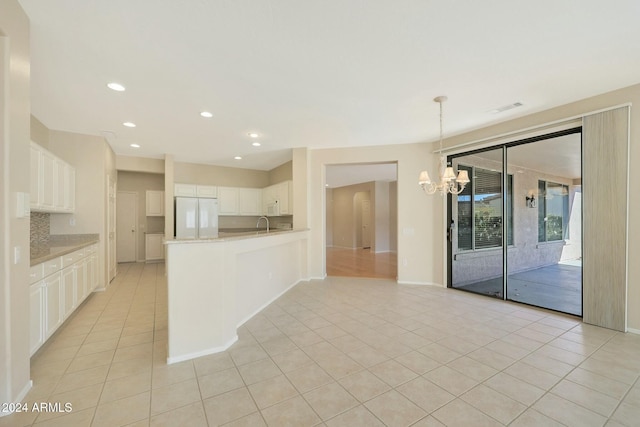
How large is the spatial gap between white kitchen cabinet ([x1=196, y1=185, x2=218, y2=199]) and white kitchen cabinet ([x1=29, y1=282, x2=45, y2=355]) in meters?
4.28

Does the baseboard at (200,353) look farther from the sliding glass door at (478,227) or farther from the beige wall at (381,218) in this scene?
the beige wall at (381,218)

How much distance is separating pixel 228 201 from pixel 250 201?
23.0 inches

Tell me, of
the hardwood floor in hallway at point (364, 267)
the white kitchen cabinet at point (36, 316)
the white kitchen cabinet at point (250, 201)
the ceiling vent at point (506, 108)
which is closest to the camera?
the white kitchen cabinet at point (36, 316)

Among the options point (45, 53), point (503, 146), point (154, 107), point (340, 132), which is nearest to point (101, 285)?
point (154, 107)

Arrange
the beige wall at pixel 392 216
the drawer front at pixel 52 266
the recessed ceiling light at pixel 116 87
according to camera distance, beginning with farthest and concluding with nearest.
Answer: the beige wall at pixel 392 216, the recessed ceiling light at pixel 116 87, the drawer front at pixel 52 266

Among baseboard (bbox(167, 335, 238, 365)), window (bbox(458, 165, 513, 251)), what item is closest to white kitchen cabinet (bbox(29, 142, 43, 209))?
baseboard (bbox(167, 335, 238, 365))

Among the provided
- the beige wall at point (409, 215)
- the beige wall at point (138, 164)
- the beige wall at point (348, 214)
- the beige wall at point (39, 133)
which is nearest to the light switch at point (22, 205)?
the beige wall at point (39, 133)

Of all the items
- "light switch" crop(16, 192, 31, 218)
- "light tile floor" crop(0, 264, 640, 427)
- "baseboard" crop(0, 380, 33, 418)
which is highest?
"light switch" crop(16, 192, 31, 218)

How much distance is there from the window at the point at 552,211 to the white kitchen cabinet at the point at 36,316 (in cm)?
631

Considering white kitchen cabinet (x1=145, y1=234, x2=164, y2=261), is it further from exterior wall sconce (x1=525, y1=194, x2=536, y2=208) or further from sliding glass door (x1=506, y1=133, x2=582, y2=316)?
exterior wall sconce (x1=525, y1=194, x2=536, y2=208)

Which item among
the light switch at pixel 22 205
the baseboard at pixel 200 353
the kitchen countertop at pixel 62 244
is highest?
the light switch at pixel 22 205

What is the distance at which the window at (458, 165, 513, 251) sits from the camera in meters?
4.28

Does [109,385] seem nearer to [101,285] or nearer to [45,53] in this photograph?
[45,53]

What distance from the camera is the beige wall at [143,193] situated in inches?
272
